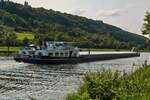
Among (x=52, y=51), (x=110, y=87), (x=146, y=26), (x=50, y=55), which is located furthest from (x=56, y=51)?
(x=110, y=87)

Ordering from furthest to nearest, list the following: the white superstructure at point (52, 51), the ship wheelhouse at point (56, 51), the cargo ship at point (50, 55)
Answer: the ship wheelhouse at point (56, 51)
the white superstructure at point (52, 51)
the cargo ship at point (50, 55)

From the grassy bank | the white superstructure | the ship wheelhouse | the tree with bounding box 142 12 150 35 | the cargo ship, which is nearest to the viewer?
the grassy bank

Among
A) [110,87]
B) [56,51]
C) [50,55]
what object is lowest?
[50,55]

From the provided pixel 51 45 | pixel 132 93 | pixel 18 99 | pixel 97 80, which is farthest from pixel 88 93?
pixel 51 45

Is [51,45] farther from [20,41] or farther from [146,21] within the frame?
[20,41]

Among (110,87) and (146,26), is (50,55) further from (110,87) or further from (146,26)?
(110,87)

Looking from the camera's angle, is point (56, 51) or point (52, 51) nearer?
point (52, 51)

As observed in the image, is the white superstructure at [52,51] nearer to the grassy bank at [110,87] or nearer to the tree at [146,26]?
the tree at [146,26]

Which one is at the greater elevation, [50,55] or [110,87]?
[110,87]

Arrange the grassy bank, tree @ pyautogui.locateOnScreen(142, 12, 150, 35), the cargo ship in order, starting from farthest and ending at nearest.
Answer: the cargo ship < tree @ pyautogui.locateOnScreen(142, 12, 150, 35) < the grassy bank

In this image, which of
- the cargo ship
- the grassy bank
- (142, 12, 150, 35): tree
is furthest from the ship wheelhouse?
the grassy bank

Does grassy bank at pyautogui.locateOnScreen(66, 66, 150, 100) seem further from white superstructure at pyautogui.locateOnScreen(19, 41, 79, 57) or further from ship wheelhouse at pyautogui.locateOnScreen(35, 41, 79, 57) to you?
ship wheelhouse at pyautogui.locateOnScreen(35, 41, 79, 57)

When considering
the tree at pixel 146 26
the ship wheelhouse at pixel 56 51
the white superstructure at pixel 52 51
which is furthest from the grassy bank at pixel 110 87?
the ship wheelhouse at pixel 56 51

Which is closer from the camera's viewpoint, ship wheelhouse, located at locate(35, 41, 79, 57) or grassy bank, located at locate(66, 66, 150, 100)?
grassy bank, located at locate(66, 66, 150, 100)
